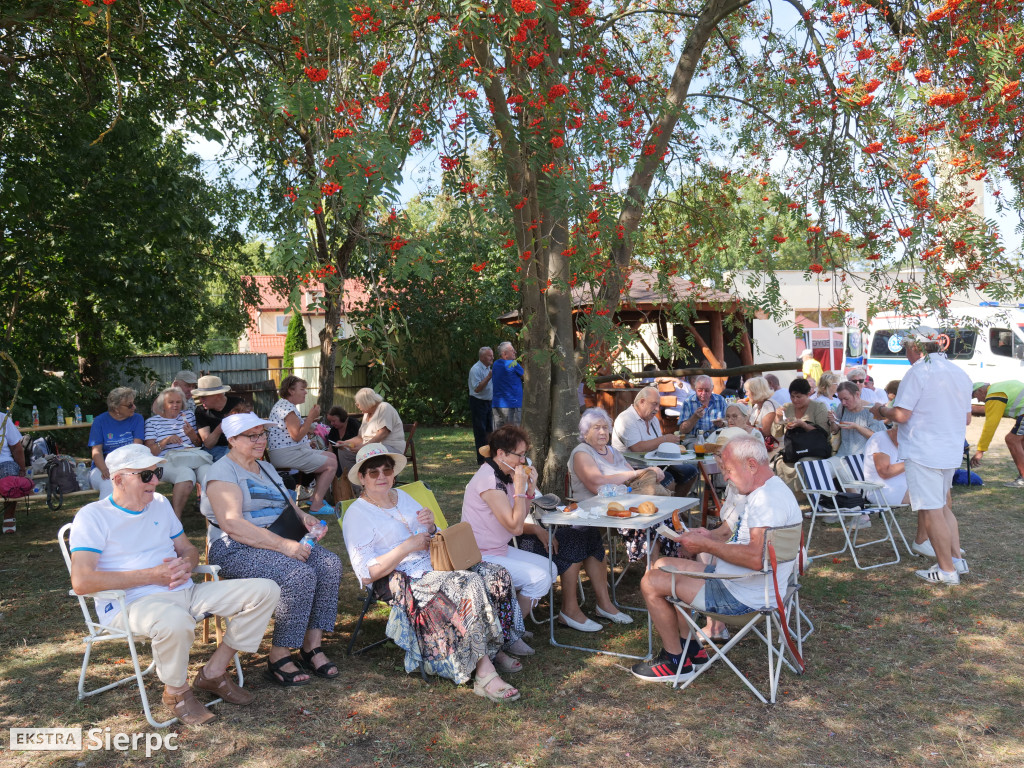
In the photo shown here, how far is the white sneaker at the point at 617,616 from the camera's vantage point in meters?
4.67

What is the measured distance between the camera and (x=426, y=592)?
3.77 m

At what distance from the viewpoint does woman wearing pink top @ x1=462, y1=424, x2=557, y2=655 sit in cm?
425

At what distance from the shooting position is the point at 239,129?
300 inches

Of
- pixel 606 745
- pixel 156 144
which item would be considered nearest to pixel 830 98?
pixel 606 745

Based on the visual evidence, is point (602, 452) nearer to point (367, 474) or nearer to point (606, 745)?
point (367, 474)

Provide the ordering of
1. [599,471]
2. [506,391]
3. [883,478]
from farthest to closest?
[506,391]
[883,478]
[599,471]

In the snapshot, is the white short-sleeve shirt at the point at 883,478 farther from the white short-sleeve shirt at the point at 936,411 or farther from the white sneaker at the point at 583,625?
the white sneaker at the point at 583,625

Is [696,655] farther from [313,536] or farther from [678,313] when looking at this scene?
[678,313]

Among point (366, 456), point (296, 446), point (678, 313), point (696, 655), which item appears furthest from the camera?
point (296, 446)

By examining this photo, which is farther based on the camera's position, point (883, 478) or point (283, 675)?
point (883, 478)

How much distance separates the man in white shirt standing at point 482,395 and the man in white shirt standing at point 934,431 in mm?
6329

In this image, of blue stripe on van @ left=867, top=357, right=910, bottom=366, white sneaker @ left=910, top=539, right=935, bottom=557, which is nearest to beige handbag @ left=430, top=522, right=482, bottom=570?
white sneaker @ left=910, top=539, right=935, bottom=557

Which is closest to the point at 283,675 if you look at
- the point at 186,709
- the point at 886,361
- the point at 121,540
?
the point at 186,709

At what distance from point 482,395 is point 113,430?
534 centimetres
